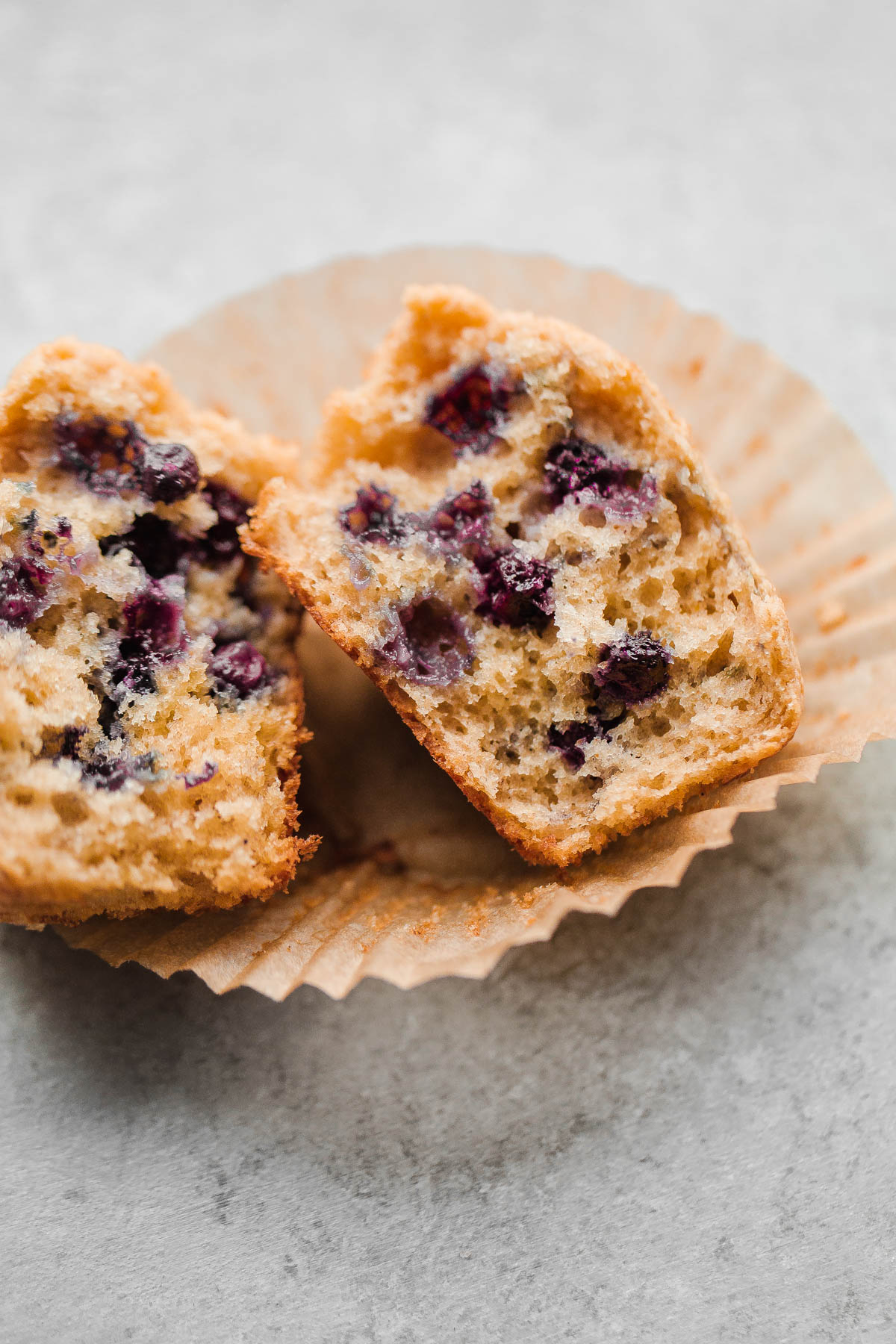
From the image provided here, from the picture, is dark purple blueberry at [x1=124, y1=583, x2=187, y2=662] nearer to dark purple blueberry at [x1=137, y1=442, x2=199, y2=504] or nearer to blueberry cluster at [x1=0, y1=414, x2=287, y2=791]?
blueberry cluster at [x1=0, y1=414, x2=287, y2=791]

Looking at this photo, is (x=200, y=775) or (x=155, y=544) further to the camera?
(x=155, y=544)

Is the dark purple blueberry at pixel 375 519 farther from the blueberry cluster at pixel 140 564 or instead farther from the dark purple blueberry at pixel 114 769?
the dark purple blueberry at pixel 114 769

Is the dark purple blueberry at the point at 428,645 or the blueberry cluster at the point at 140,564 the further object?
the dark purple blueberry at the point at 428,645

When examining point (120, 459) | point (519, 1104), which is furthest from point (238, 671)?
point (519, 1104)

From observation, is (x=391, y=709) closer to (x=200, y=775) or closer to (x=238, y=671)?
(x=238, y=671)

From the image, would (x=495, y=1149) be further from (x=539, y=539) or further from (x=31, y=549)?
(x=31, y=549)

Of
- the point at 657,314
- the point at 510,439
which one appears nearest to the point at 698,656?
the point at 510,439

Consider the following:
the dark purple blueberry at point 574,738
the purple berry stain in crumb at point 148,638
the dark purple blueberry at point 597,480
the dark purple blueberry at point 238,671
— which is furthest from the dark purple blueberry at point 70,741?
the dark purple blueberry at point 597,480
